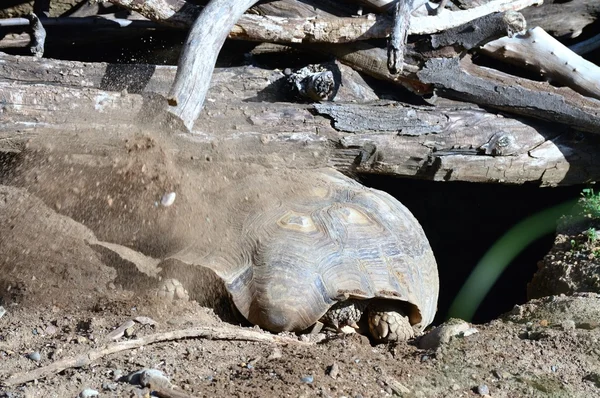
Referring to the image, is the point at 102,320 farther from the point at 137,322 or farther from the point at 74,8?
the point at 74,8

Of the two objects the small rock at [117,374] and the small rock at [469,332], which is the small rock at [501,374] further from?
the small rock at [117,374]

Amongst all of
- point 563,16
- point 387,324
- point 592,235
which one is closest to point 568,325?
point 387,324

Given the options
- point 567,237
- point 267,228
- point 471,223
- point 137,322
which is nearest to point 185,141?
point 267,228

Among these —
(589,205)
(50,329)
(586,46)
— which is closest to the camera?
(50,329)

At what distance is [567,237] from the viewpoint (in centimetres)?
591

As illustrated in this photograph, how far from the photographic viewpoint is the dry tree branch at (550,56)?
609cm

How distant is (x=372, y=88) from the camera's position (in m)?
6.04

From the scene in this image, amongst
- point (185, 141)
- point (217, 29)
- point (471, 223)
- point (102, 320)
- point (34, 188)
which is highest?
point (217, 29)

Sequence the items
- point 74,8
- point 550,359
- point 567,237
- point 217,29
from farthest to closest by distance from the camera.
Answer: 1. point 74,8
2. point 567,237
3. point 217,29
4. point 550,359

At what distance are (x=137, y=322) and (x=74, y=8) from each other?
3935mm

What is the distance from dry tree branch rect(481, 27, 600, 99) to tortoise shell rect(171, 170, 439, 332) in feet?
6.29

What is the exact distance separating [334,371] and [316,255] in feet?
3.93

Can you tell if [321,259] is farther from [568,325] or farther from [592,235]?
[592,235]

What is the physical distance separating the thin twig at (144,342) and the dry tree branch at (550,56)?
3.37 meters
